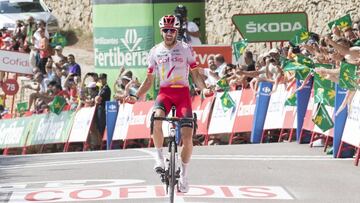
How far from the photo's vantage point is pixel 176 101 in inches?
603

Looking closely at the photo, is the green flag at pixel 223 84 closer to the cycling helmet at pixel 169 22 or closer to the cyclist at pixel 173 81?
the cyclist at pixel 173 81

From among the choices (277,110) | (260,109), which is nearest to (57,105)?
(260,109)

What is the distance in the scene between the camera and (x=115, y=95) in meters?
27.5

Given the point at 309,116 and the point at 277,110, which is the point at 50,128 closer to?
the point at 277,110

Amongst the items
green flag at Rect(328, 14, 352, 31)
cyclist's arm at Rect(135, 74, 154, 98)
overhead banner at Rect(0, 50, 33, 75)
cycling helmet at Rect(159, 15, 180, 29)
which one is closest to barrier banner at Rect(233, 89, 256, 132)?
green flag at Rect(328, 14, 352, 31)

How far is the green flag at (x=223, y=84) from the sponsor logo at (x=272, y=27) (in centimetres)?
121

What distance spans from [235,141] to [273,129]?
1.25 meters

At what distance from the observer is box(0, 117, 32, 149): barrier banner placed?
104ft

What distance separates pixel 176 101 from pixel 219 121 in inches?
426

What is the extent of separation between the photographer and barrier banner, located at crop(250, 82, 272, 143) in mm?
2246

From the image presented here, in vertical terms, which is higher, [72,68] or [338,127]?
[72,68]

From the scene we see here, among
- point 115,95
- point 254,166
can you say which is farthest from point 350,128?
point 115,95

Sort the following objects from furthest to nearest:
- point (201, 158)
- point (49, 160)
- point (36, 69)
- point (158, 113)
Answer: point (36, 69)
point (49, 160)
point (201, 158)
point (158, 113)

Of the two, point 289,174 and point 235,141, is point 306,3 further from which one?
point 289,174
